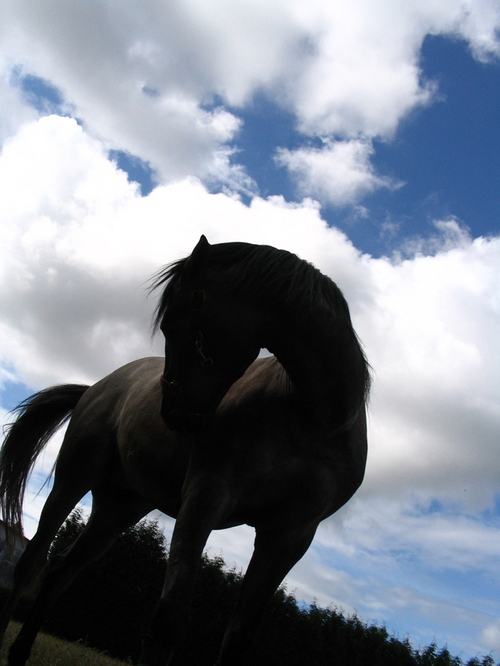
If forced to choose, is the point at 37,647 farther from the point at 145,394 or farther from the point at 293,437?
the point at 293,437

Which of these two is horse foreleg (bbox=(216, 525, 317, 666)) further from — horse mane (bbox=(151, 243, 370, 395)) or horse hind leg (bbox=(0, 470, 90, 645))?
horse hind leg (bbox=(0, 470, 90, 645))

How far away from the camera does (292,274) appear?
277 centimetres

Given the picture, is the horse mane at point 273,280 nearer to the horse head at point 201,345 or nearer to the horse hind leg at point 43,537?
the horse head at point 201,345

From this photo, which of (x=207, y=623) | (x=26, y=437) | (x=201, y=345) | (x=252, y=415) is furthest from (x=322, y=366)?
(x=207, y=623)

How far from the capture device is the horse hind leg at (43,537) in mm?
4016

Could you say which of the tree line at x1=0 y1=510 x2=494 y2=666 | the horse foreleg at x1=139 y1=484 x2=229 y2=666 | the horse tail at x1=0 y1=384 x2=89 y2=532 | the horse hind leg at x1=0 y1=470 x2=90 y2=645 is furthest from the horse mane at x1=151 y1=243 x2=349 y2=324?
the tree line at x1=0 y1=510 x2=494 y2=666

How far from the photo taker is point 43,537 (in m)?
4.16

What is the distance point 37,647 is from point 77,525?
36.2 ft

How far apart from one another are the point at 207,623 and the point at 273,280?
12.4 metres

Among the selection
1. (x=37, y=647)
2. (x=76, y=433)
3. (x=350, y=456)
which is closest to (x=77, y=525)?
(x=37, y=647)

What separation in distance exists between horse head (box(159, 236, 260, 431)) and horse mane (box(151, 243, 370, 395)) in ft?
0.34

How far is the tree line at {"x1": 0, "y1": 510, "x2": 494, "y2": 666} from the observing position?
1251 cm

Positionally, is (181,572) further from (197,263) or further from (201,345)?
(197,263)

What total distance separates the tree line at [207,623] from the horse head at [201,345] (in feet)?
38.6
